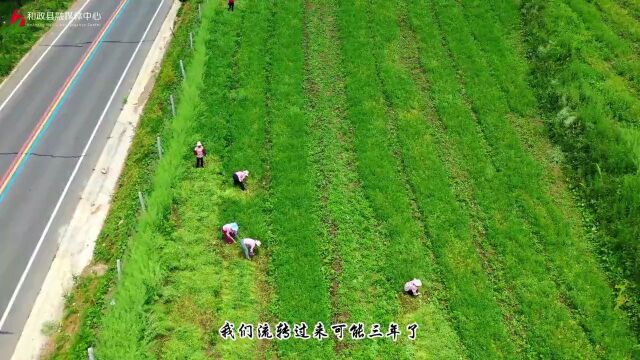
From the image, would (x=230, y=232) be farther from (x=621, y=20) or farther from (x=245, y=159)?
(x=621, y=20)

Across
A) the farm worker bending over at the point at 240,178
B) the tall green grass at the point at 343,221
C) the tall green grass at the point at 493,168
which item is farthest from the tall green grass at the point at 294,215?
the tall green grass at the point at 493,168

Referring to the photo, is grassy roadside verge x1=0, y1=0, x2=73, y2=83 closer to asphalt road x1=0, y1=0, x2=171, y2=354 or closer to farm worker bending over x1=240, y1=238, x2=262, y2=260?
asphalt road x1=0, y1=0, x2=171, y2=354

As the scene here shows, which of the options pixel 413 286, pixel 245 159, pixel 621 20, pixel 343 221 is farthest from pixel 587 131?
pixel 245 159

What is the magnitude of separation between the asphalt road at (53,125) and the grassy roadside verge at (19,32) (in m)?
0.71

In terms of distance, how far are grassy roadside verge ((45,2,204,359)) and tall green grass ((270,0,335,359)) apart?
21.6ft

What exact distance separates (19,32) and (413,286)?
36976 millimetres

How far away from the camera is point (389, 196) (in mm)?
24984

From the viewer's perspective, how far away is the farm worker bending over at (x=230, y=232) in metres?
22.7

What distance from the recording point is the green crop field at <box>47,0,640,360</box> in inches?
790

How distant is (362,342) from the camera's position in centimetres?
1959

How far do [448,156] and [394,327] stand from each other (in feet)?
35.4

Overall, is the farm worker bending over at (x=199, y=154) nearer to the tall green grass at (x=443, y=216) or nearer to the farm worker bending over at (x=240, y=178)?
the farm worker bending over at (x=240, y=178)

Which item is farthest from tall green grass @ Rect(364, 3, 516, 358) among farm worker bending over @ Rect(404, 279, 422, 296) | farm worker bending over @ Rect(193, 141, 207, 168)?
farm worker bending over @ Rect(193, 141, 207, 168)

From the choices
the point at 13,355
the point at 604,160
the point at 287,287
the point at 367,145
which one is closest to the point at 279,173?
the point at 367,145
